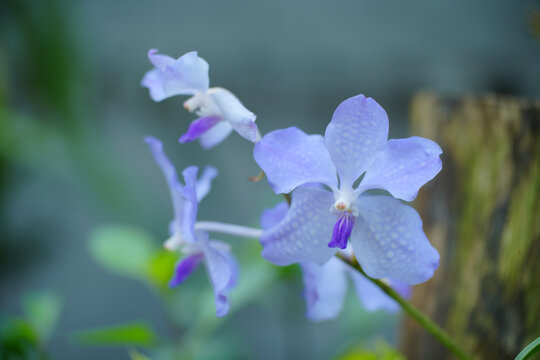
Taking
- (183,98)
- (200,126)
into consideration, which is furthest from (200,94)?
(183,98)

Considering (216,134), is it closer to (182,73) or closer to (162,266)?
(182,73)

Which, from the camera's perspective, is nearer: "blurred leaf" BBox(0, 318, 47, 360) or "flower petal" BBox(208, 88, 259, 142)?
"flower petal" BBox(208, 88, 259, 142)

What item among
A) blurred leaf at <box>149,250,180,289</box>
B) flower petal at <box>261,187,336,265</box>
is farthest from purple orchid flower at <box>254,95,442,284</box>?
blurred leaf at <box>149,250,180,289</box>

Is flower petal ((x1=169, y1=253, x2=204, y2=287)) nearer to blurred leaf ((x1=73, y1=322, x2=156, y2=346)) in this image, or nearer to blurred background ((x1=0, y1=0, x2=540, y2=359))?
blurred leaf ((x1=73, y1=322, x2=156, y2=346))

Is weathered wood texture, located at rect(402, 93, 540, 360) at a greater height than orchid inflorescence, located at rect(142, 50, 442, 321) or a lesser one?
lesser

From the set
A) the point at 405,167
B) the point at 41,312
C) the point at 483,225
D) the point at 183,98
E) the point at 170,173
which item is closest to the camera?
the point at 405,167
